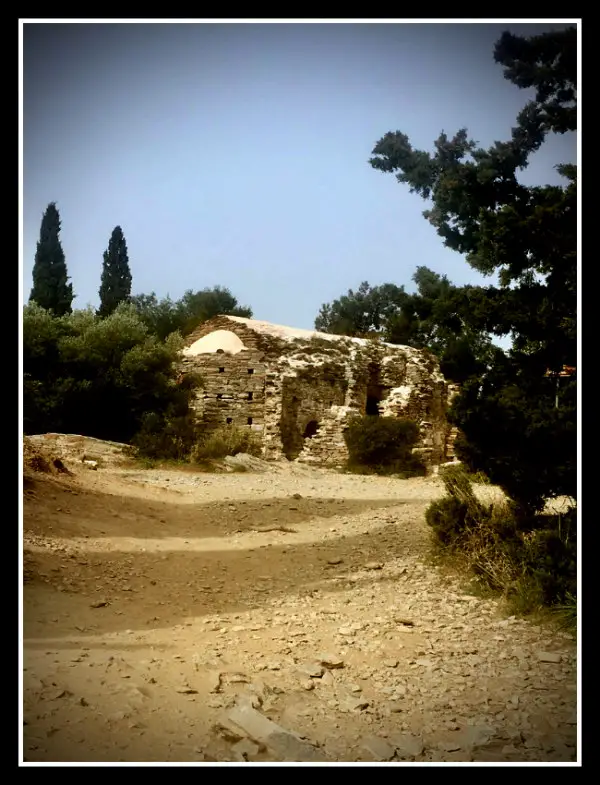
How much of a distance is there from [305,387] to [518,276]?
30.8 feet

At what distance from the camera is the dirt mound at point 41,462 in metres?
6.06

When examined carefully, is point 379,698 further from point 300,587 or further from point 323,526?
point 323,526

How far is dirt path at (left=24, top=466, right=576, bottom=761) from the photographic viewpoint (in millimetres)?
2225

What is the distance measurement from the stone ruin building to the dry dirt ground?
7067 millimetres

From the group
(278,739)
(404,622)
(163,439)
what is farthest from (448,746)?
(163,439)

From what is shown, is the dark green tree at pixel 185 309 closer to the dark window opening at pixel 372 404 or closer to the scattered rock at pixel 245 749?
the dark window opening at pixel 372 404

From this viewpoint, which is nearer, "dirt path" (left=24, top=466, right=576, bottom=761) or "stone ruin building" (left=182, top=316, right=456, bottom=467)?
"dirt path" (left=24, top=466, right=576, bottom=761)

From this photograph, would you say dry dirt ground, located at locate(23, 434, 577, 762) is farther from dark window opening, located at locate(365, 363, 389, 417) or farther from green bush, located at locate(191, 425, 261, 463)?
dark window opening, located at locate(365, 363, 389, 417)

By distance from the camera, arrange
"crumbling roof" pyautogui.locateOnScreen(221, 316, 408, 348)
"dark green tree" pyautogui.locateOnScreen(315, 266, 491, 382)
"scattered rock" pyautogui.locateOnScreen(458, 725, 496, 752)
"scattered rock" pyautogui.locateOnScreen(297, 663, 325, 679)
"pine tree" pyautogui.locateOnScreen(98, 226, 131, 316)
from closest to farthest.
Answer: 1. "scattered rock" pyautogui.locateOnScreen(458, 725, 496, 752)
2. "scattered rock" pyautogui.locateOnScreen(297, 663, 325, 679)
3. "dark green tree" pyautogui.locateOnScreen(315, 266, 491, 382)
4. "pine tree" pyautogui.locateOnScreen(98, 226, 131, 316)
5. "crumbling roof" pyautogui.locateOnScreen(221, 316, 408, 348)

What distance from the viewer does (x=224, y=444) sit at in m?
10.5

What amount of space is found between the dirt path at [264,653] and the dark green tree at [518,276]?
1033 mm

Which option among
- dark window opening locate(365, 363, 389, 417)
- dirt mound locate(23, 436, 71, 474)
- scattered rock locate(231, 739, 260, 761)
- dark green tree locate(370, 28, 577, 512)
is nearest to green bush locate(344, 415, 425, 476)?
dark window opening locate(365, 363, 389, 417)

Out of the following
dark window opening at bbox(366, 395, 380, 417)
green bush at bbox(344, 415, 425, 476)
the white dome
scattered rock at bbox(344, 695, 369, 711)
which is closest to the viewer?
scattered rock at bbox(344, 695, 369, 711)
